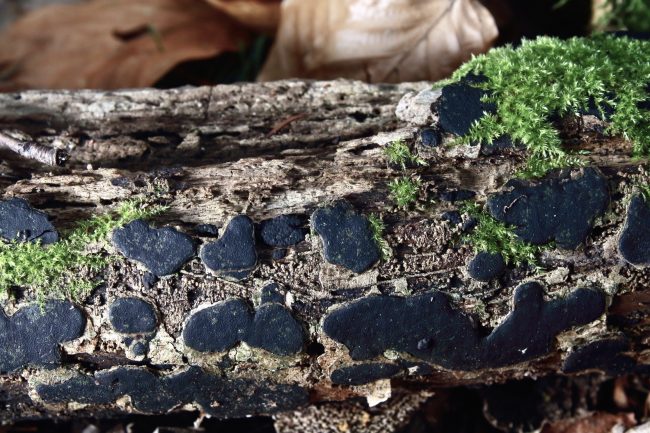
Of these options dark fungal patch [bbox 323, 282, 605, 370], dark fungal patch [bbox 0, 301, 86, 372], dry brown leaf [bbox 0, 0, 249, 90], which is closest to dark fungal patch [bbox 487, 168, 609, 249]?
dark fungal patch [bbox 323, 282, 605, 370]

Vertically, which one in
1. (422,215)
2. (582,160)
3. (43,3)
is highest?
(43,3)

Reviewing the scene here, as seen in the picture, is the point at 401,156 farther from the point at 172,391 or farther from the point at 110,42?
the point at 110,42

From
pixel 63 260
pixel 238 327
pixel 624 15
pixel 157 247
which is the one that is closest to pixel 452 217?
pixel 238 327

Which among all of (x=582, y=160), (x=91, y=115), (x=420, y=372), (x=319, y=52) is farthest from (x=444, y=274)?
(x=319, y=52)

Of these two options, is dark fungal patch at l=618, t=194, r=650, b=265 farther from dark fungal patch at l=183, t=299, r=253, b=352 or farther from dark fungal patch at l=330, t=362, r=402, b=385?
dark fungal patch at l=183, t=299, r=253, b=352

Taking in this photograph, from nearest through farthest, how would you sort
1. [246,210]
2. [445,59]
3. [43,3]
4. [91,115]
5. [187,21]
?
[246,210] → [91,115] → [445,59] → [187,21] → [43,3]

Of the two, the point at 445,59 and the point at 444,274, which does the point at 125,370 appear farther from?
the point at 445,59
